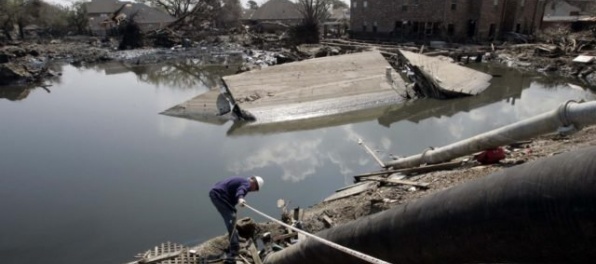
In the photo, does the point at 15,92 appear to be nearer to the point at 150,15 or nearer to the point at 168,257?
the point at 168,257

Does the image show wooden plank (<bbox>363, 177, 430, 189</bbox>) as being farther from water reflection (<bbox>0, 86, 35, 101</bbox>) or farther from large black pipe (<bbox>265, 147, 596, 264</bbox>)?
water reflection (<bbox>0, 86, 35, 101</bbox>)

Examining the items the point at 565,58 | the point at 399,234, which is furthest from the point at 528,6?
the point at 399,234

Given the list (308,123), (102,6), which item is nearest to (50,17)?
(102,6)

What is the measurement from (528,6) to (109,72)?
39.4m

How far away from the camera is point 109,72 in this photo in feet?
107

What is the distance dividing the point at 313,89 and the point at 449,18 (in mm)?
24095

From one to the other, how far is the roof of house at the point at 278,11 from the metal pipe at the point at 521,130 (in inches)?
2285

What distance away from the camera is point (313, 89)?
60.6 ft

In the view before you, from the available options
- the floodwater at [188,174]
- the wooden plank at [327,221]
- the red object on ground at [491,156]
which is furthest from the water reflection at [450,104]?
the wooden plank at [327,221]

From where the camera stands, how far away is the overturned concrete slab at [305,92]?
16.8 meters

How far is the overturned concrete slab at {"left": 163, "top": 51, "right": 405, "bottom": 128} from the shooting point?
55.3 feet

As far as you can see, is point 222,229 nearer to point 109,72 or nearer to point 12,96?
point 12,96

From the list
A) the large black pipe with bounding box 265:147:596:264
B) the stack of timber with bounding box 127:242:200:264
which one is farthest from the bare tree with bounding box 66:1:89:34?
the large black pipe with bounding box 265:147:596:264

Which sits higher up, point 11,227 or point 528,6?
point 528,6
